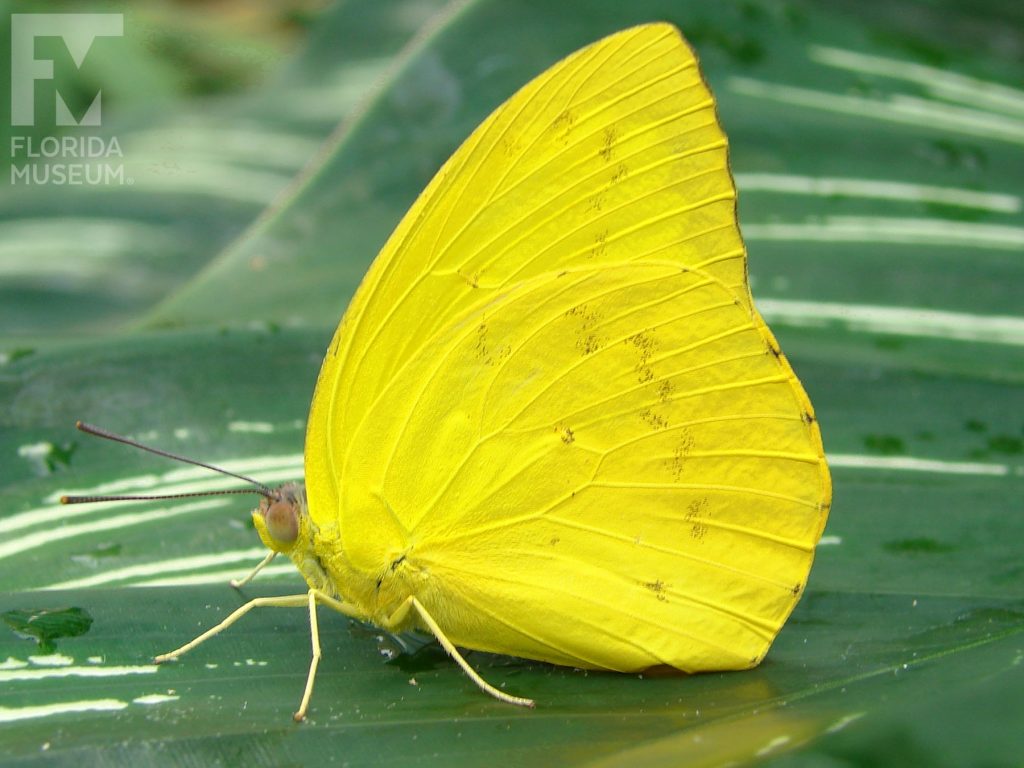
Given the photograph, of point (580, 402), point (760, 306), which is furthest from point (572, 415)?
point (760, 306)

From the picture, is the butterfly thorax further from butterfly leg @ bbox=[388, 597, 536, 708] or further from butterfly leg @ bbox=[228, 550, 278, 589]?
butterfly leg @ bbox=[228, 550, 278, 589]

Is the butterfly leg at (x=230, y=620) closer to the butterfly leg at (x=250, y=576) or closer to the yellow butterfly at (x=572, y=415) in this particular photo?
the yellow butterfly at (x=572, y=415)

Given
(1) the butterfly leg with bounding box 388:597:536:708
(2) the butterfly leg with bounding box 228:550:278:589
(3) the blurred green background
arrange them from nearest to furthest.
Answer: (3) the blurred green background → (1) the butterfly leg with bounding box 388:597:536:708 → (2) the butterfly leg with bounding box 228:550:278:589

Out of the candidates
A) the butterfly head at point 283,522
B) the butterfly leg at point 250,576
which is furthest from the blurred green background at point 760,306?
the butterfly head at point 283,522

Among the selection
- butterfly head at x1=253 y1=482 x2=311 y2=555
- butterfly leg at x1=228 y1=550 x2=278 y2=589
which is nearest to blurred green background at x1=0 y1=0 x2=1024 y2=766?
butterfly leg at x1=228 y1=550 x2=278 y2=589

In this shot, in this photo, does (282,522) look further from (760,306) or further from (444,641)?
(760,306)

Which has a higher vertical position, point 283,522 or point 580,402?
point 580,402
